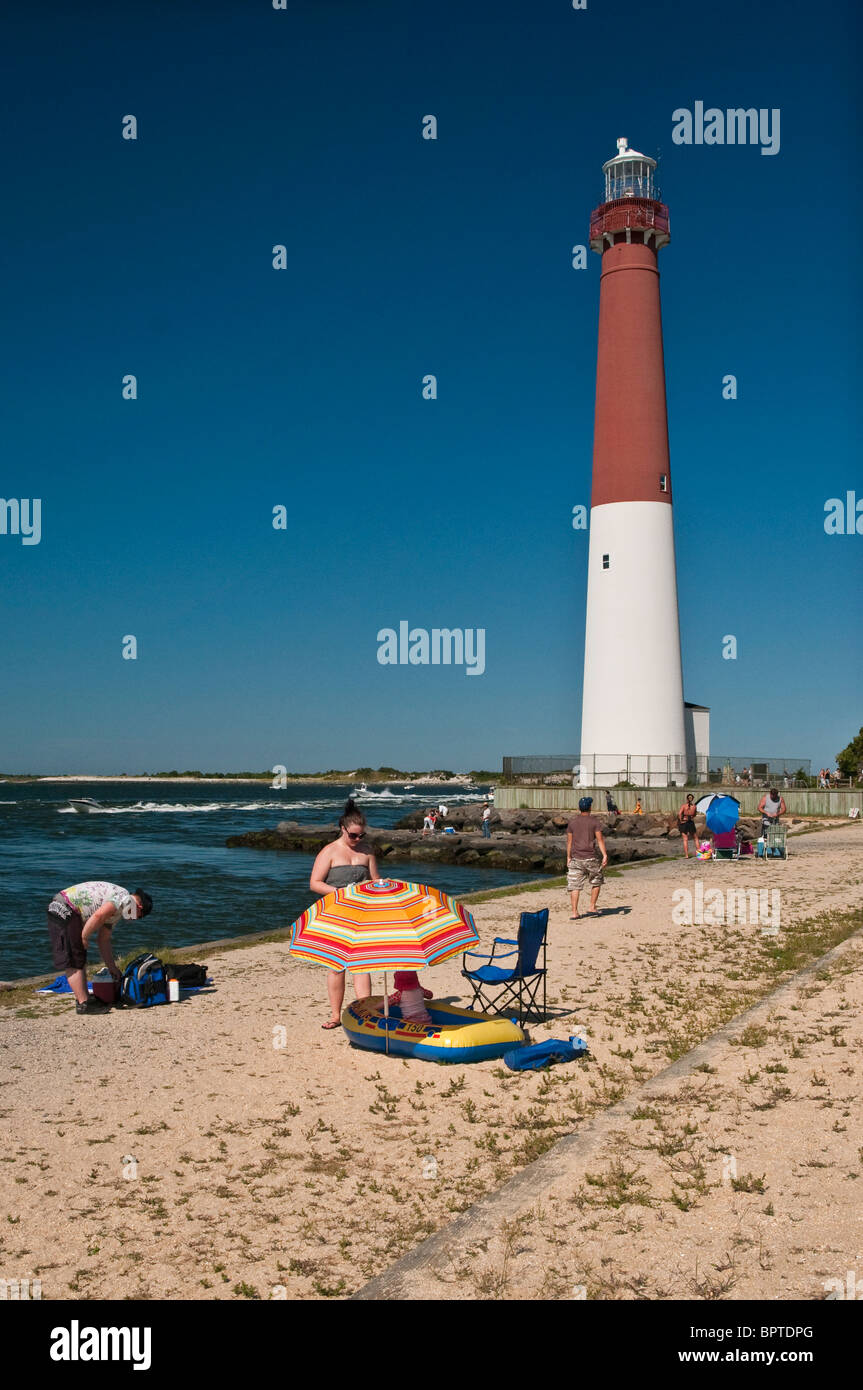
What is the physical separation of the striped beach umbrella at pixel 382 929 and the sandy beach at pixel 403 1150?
3.17ft

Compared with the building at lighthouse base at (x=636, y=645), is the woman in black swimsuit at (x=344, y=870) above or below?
below

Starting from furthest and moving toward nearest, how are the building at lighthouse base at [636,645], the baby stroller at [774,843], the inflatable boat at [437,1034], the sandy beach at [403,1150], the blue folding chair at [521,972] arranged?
the building at lighthouse base at [636,645] → the baby stroller at [774,843] → the blue folding chair at [521,972] → the inflatable boat at [437,1034] → the sandy beach at [403,1150]

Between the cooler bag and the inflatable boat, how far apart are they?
2644 mm

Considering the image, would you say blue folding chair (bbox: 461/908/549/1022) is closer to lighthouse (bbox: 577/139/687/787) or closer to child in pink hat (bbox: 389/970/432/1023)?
child in pink hat (bbox: 389/970/432/1023)

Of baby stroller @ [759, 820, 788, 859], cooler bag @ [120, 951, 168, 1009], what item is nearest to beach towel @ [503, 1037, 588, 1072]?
cooler bag @ [120, 951, 168, 1009]

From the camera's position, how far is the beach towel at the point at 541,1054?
8.22 meters

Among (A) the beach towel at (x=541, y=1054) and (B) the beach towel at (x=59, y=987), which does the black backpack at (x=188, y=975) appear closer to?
(B) the beach towel at (x=59, y=987)

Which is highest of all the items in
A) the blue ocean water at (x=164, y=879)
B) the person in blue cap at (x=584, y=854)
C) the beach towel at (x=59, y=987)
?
the person in blue cap at (x=584, y=854)

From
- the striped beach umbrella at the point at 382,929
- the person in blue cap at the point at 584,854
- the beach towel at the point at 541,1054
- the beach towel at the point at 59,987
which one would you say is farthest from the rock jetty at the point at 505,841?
the striped beach umbrella at the point at 382,929

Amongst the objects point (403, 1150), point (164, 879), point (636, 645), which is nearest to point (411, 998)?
point (403, 1150)

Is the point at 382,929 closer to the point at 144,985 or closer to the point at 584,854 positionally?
the point at 144,985

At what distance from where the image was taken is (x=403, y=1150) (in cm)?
657

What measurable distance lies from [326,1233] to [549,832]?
124 feet
